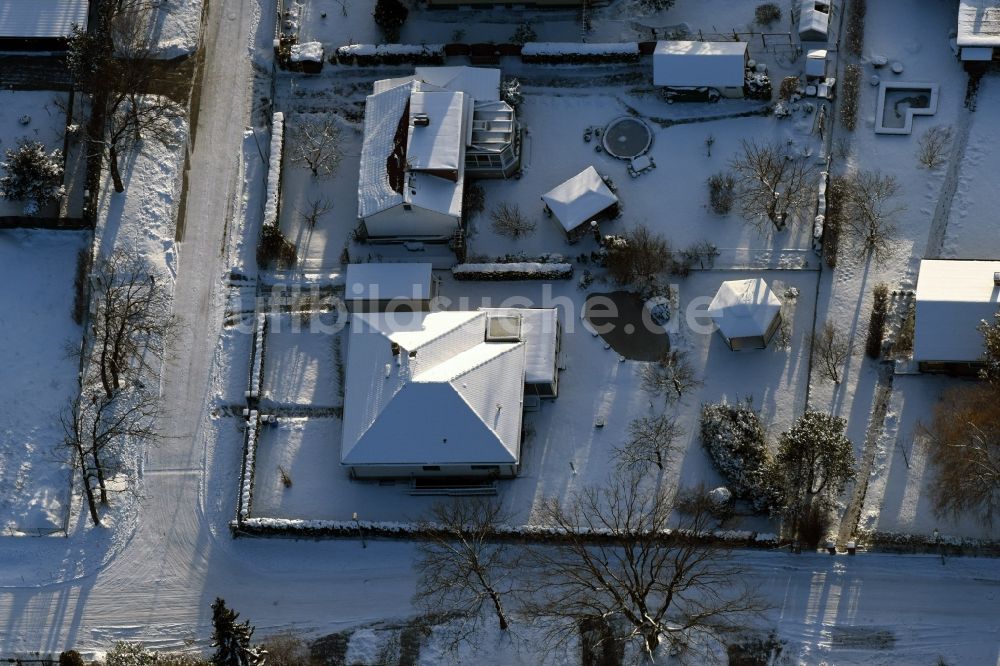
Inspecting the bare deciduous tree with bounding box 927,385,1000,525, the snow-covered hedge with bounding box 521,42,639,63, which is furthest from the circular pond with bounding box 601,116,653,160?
the bare deciduous tree with bounding box 927,385,1000,525

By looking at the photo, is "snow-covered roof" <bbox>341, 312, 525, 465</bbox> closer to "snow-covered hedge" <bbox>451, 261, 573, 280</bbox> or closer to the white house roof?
"snow-covered hedge" <bbox>451, 261, 573, 280</bbox>

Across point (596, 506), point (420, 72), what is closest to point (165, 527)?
point (596, 506)

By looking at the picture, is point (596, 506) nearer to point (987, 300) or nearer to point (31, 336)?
point (987, 300)

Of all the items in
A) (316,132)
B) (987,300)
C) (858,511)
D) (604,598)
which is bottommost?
(604,598)

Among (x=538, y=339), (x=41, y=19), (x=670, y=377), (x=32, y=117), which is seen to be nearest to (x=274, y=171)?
(x=32, y=117)

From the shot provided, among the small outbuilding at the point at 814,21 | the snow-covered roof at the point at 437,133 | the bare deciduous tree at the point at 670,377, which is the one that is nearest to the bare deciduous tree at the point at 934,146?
the small outbuilding at the point at 814,21

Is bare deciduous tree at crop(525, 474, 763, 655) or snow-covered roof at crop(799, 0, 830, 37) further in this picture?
snow-covered roof at crop(799, 0, 830, 37)
